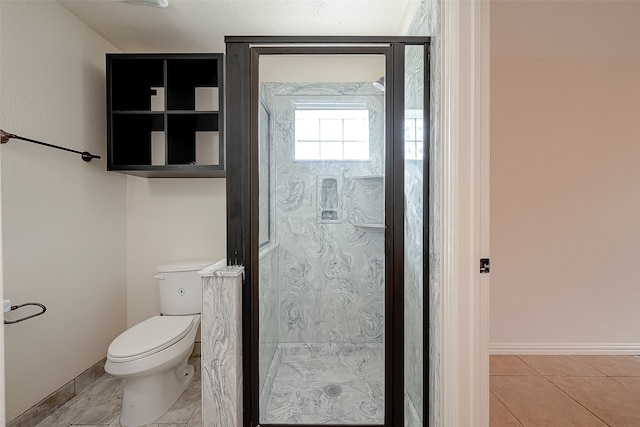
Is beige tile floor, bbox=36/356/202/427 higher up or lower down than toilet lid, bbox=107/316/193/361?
lower down

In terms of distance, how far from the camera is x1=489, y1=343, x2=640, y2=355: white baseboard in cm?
279

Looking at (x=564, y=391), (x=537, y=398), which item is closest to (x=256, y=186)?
(x=537, y=398)

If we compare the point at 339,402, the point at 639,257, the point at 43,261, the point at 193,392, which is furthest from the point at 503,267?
the point at 43,261

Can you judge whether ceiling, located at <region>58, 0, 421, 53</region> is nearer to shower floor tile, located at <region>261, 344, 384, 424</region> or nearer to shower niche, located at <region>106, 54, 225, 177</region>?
shower niche, located at <region>106, 54, 225, 177</region>

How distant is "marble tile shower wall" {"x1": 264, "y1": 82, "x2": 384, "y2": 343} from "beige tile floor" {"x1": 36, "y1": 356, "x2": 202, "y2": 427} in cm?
77

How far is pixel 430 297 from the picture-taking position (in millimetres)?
1639

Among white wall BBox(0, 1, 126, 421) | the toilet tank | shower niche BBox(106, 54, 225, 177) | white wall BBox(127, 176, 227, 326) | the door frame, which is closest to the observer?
the door frame

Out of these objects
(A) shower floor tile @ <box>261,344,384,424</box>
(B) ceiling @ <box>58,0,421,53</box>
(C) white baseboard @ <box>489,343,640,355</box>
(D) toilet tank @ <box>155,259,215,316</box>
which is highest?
(B) ceiling @ <box>58,0,421,53</box>

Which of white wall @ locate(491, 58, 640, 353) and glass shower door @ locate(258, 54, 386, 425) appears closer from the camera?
glass shower door @ locate(258, 54, 386, 425)

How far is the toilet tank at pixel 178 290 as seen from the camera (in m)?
Answer: 2.41

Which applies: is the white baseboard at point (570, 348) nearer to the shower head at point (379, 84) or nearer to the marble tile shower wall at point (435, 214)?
the marble tile shower wall at point (435, 214)

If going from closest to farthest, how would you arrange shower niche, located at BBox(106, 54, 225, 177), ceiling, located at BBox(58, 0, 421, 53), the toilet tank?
ceiling, located at BBox(58, 0, 421, 53), shower niche, located at BBox(106, 54, 225, 177), the toilet tank

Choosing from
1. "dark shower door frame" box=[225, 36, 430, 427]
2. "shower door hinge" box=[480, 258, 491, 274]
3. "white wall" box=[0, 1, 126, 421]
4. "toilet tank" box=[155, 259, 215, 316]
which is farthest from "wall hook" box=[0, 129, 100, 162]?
"shower door hinge" box=[480, 258, 491, 274]

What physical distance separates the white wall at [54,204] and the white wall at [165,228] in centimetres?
14
